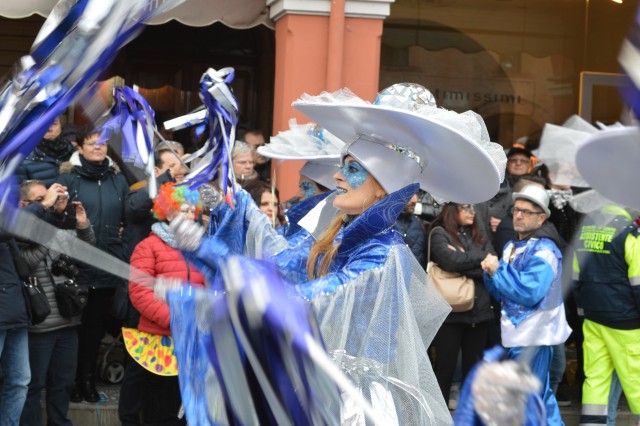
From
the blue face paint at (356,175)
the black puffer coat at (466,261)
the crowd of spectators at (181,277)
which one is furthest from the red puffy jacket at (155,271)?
the blue face paint at (356,175)

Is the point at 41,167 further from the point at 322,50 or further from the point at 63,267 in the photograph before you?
the point at 322,50

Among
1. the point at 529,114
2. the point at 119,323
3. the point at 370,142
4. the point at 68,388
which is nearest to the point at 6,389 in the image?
the point at 68,388

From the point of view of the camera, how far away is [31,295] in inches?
232

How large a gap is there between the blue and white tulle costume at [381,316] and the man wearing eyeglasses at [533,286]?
7.49 feet

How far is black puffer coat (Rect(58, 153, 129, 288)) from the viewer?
661 cm

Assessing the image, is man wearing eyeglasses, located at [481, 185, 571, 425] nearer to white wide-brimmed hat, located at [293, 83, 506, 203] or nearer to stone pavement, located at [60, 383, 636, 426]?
white wide-brimmed hat, located at [293, 83, 506, 203]

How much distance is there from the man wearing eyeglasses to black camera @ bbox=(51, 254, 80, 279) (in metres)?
2.34

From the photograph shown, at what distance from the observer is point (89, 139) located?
6566mm

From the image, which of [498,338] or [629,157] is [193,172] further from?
[498,338]

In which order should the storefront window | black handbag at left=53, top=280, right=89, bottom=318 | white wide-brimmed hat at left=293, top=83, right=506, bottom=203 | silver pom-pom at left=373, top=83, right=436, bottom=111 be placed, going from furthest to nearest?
the storefront window → black handbag at left=53, top=280, right=89, bottom=318 → silver pom-pom at left=373, top=83, right=436, bottom=111 → white wide-brimmed hat at left=293, top=83, right=506, bottom=203

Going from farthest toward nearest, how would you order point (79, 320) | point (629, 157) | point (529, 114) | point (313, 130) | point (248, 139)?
point (529, 114), point (248, 139), point (79, 320), point (313, 130), point (629, 157)

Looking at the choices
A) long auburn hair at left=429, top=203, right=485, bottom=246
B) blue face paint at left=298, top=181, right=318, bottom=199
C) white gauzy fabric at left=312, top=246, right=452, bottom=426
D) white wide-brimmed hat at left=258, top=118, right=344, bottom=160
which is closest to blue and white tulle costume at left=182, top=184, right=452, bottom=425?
white gauzy fabric at left=312, top=246, right=452, bottom=426

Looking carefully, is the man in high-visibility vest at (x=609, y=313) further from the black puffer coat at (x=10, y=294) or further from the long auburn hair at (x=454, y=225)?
the black puffer coat at (x=10, y=294)

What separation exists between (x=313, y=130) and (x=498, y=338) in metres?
2.41
